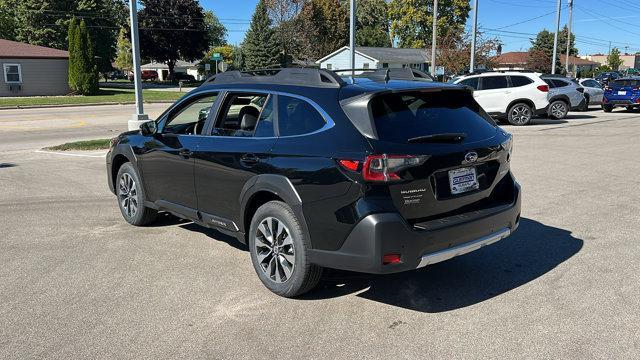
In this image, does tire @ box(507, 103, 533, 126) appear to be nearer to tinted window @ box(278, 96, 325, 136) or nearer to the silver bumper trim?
the silver bumper trim

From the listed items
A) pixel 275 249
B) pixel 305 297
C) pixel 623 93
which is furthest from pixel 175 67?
pixel 305 297

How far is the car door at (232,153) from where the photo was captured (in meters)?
4.57

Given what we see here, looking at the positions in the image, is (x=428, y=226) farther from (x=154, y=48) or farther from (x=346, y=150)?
(x=154, y=48)

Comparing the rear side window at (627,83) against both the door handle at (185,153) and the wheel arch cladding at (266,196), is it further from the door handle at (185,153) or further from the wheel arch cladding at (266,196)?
the wheel arch cladding at (266,196)

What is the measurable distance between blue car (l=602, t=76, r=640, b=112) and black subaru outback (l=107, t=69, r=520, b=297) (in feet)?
75.9

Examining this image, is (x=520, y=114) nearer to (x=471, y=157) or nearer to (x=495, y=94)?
(x=495, y=94)

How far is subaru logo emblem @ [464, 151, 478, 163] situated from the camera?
165 inches

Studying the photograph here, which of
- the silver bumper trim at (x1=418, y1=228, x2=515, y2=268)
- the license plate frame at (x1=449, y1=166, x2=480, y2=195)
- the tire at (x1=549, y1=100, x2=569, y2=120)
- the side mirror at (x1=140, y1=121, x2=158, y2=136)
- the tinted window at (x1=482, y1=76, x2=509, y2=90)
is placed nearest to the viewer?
the silver bumper trim at (x1=418, y1=228, x2=515, y2=268)

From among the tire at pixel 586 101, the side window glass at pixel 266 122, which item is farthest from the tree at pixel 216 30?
the side window glass at pixel 266 122

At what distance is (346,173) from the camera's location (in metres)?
3.84

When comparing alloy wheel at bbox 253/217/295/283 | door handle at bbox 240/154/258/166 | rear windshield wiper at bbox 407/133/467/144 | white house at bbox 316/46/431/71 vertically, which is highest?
white house at bbox 316/46/431/71

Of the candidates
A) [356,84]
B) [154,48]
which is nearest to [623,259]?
[356,84]

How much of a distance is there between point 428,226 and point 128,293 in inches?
98.1

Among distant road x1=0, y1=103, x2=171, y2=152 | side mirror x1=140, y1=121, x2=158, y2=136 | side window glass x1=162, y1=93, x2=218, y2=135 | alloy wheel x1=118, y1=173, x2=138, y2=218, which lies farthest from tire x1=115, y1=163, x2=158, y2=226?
distant road x1=0, y1=103, x2=171, y2=152
